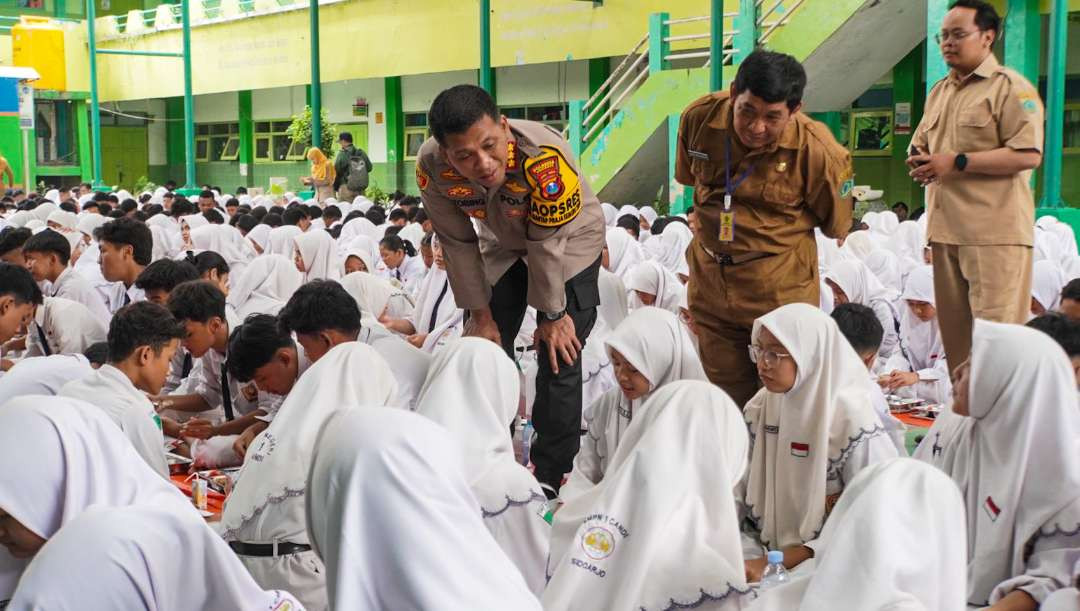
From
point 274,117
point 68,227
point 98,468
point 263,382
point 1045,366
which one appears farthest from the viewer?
point 274,117

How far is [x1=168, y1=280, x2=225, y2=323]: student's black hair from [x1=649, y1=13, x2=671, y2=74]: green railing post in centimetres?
817

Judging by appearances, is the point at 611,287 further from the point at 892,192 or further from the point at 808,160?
the point at 892,192

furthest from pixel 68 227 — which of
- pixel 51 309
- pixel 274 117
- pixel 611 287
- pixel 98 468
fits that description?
pixel 274 117

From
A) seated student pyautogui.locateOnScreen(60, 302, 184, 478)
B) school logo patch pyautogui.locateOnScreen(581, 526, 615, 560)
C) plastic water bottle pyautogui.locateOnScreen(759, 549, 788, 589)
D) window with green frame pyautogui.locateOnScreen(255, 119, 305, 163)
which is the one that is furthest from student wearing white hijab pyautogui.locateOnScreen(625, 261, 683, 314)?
window with green frame pyautogui.locateOnScreen(255, 119, 305, 163)

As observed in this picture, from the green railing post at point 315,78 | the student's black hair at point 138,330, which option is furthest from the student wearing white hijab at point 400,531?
the green railing post at point 315,78

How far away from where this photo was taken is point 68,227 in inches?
364

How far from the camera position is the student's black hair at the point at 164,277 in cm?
485

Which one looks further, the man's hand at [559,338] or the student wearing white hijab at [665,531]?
the man's hand at [559,338]

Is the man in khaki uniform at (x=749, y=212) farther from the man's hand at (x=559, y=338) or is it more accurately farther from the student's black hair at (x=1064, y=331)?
the student's black hair at (x=1064, y=331)

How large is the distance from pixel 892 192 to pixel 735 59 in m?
3.64

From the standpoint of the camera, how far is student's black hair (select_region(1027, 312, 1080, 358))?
3080mm

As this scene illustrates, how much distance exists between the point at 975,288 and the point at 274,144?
20.4 meters

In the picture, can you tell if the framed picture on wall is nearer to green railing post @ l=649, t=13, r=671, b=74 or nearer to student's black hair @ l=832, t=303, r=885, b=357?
green railing post @ l=649, t=13, r=671, b=74

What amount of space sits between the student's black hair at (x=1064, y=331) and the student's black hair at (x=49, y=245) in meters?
4.63
